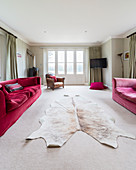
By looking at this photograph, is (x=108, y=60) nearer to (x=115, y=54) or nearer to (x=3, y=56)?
(x=115, y=54)

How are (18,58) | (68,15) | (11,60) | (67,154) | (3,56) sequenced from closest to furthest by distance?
(67,154) → (68,15) → (3,56) → (11,60) → (18,58)

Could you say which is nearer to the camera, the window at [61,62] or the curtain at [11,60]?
the curtain at [11,60]

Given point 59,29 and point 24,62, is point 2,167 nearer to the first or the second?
point 59,29

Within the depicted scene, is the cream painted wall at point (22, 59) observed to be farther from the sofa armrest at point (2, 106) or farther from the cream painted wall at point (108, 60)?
the cream painted wall at point (108, 60)

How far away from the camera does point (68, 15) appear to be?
10.4ft

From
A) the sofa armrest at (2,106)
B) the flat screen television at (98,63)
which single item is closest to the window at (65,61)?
the flat screen television at (98,63)

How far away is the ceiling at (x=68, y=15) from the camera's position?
2.61 metres

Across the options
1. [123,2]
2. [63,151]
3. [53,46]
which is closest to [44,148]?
[63,151]

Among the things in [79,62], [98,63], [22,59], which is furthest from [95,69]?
[22,59]

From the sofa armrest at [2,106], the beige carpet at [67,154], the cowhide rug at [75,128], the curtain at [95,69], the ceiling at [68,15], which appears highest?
the ceiling at [68,15]

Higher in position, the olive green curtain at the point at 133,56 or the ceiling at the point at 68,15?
the ceiling at the point at 68,15

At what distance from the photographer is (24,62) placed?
5613 mm

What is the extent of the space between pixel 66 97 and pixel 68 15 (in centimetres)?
267

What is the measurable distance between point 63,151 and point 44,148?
24 centimetres
